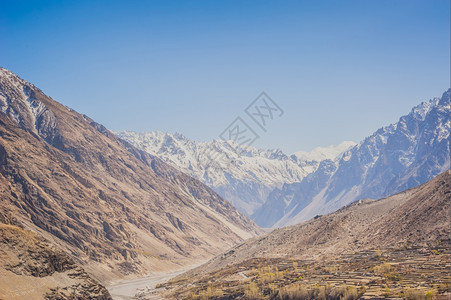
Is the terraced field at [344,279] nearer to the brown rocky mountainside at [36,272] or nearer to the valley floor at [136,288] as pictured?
the valley floor at [136,288]

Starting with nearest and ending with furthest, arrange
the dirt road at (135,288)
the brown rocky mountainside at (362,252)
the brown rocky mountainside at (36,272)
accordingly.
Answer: the brown rocky mountainside at (36,272)
the brown rocky mountainside at (362,252)
the dirt road at (135,288)

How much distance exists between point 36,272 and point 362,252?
6695 cm

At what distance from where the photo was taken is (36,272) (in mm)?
60500

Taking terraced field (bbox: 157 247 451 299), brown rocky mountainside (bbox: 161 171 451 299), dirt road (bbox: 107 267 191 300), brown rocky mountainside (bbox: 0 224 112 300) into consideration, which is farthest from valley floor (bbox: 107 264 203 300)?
brown rocky mountainside (bbox: 0 224 112 300)

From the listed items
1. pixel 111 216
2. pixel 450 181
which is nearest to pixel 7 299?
pixel 450 181

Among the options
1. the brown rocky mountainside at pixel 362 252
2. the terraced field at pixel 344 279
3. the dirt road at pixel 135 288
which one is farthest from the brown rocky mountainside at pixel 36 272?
the dirt road at pixel 135 288

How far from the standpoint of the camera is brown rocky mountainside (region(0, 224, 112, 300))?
56875 millimetres

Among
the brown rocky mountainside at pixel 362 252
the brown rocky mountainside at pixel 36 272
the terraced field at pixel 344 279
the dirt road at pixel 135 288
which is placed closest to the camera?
the brown rocky mountainside at pixel 36 272

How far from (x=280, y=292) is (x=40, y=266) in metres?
38.5

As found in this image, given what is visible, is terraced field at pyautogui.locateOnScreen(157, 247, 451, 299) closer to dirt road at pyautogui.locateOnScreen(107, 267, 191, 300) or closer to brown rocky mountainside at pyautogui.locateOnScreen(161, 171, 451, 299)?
brown rocky mountainside at pyautogui.locateOnScreen(161, 171, 451, 299)

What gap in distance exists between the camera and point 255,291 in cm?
8212

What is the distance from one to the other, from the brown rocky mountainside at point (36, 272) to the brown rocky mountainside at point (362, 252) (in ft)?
102

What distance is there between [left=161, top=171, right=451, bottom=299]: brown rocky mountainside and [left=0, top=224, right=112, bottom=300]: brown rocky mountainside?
31.1 metres

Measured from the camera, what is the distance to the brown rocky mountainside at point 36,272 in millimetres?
56875
